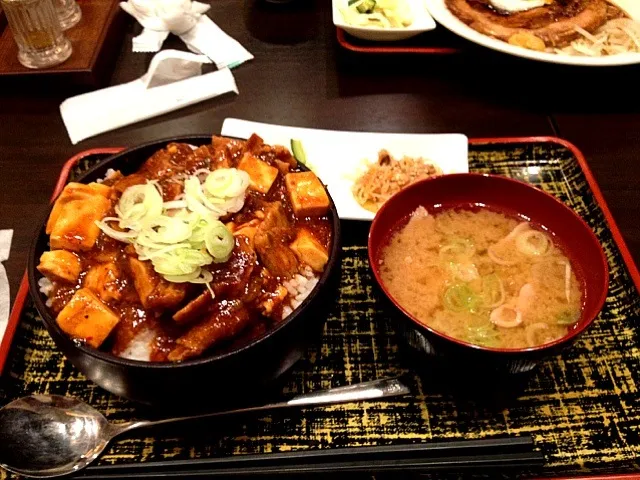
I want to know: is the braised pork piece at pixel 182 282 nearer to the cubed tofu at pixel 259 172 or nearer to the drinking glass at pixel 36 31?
the cubed tofu at pixel 259 172

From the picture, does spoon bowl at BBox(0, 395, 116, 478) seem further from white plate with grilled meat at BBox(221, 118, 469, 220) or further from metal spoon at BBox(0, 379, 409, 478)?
white plate with grilled meat at BBox(221, 118, 469, 220)

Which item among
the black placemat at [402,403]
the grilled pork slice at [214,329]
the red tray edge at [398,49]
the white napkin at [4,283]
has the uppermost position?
the grilled pork slice at [214,329]

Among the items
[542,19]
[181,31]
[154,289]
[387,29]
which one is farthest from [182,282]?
[542,19]

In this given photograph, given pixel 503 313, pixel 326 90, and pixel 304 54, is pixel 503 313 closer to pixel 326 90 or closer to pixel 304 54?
pixel 326 90

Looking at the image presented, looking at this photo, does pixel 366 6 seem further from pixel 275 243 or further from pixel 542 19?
pixel 275 243

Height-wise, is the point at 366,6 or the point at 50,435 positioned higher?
the point at 366,6

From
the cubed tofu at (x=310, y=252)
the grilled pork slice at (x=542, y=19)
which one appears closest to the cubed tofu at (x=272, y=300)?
the cubed tofu at (x=310, y=252)

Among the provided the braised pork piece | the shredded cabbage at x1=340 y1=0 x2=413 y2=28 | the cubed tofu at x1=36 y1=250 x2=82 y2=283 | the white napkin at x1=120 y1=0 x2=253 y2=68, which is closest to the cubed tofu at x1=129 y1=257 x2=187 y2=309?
the braised pork piece
